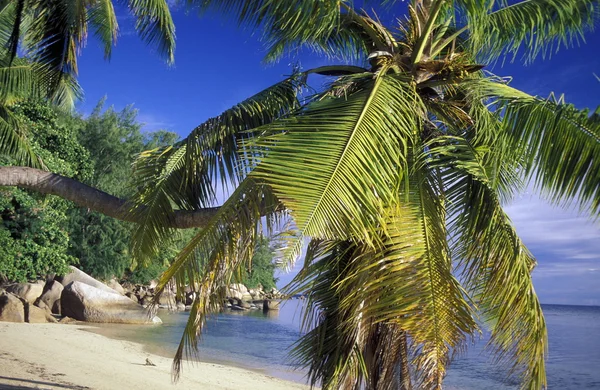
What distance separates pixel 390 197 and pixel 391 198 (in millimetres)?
110

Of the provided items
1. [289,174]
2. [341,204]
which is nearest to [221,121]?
[289,174]

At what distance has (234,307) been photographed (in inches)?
1836

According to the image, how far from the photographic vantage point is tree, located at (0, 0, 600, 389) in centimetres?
486

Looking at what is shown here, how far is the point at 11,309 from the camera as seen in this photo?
61.2 feet

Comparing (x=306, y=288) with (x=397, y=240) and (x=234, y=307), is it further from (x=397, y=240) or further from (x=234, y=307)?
(x=234, y=307)

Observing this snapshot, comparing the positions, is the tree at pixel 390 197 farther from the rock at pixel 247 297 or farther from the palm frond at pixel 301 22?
the rock at pixel 247 297

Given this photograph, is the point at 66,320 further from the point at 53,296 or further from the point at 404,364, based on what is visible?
the point at 404,364

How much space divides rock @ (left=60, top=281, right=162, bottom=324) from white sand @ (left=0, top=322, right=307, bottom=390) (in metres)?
3.34

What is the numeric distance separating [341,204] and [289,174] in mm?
540

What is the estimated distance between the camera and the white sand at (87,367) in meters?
10.4

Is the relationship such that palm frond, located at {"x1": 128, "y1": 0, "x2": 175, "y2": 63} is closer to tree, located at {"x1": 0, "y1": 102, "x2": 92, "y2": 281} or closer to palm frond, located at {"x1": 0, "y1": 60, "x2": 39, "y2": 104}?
palm frond, located at {"x1": 0, "y1": 60, "x2": 39, "y2": 104}

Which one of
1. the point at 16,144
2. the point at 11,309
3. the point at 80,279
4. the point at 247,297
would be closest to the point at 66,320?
the point at 80,279

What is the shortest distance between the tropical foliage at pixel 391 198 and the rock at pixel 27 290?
18431 mm

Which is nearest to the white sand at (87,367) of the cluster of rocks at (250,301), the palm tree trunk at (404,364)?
the palm tree trunk at (404,364)
